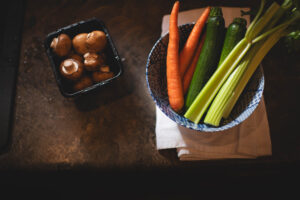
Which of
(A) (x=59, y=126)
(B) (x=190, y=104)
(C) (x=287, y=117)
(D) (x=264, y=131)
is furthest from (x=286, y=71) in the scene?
(A) (x=59, y=126)

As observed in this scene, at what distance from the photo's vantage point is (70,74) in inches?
28.0

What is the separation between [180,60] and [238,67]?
201mm

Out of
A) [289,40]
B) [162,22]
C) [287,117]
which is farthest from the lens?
[162,22]

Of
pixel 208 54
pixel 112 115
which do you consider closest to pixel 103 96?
pixel 112 115

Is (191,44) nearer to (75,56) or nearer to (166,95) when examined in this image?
(166,95)

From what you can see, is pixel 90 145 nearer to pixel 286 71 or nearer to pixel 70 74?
pixel 70 74

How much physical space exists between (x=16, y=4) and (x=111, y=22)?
1.56 ft

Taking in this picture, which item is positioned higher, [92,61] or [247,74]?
[247,74]

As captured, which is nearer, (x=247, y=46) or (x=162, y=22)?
(x=247, y=46)

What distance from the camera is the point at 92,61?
730mm

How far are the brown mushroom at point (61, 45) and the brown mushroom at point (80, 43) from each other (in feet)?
0.09

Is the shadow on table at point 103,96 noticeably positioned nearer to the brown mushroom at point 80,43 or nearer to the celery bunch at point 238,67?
the brown mushroom at point 80,43

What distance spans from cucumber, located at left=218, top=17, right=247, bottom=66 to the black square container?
370mm

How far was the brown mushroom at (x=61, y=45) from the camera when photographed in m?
0.73
